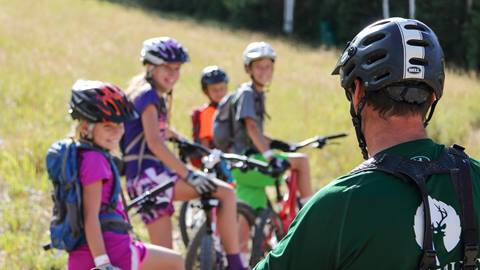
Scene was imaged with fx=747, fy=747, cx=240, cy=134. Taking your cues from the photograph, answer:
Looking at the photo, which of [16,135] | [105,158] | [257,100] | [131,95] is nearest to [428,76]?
[105,158]

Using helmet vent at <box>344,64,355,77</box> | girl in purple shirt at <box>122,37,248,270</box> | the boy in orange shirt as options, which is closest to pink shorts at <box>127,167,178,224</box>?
girl in purple shirt at <box>122,37,248,270</box>

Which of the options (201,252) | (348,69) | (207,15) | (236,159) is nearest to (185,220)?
(236,159)

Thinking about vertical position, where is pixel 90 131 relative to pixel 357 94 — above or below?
below

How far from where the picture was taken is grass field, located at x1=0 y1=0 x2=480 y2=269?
7590 mm

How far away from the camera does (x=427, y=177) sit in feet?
7.32

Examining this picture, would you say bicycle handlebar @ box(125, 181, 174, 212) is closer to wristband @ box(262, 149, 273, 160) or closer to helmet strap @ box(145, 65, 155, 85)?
helmet strap @ box(145, 65, 155, 85)

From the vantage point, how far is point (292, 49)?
30.7 meters

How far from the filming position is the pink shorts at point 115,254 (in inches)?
161

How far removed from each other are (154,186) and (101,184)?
1298 mm

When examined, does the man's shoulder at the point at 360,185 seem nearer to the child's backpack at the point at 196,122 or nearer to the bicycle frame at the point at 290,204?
the bicycle frame at the point at 290,204

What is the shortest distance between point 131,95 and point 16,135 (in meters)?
5.71

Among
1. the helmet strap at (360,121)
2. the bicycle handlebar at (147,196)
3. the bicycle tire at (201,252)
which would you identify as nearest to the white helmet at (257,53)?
the bicycle tire at (201,252)

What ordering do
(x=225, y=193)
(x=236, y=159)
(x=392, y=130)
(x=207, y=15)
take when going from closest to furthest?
1. (x=392, y=130)
2. (x=225, y=193)
3. (x=236, y=159)
4. (x=207, y=15)

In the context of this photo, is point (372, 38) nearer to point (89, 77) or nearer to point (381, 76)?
point (381, 76)
